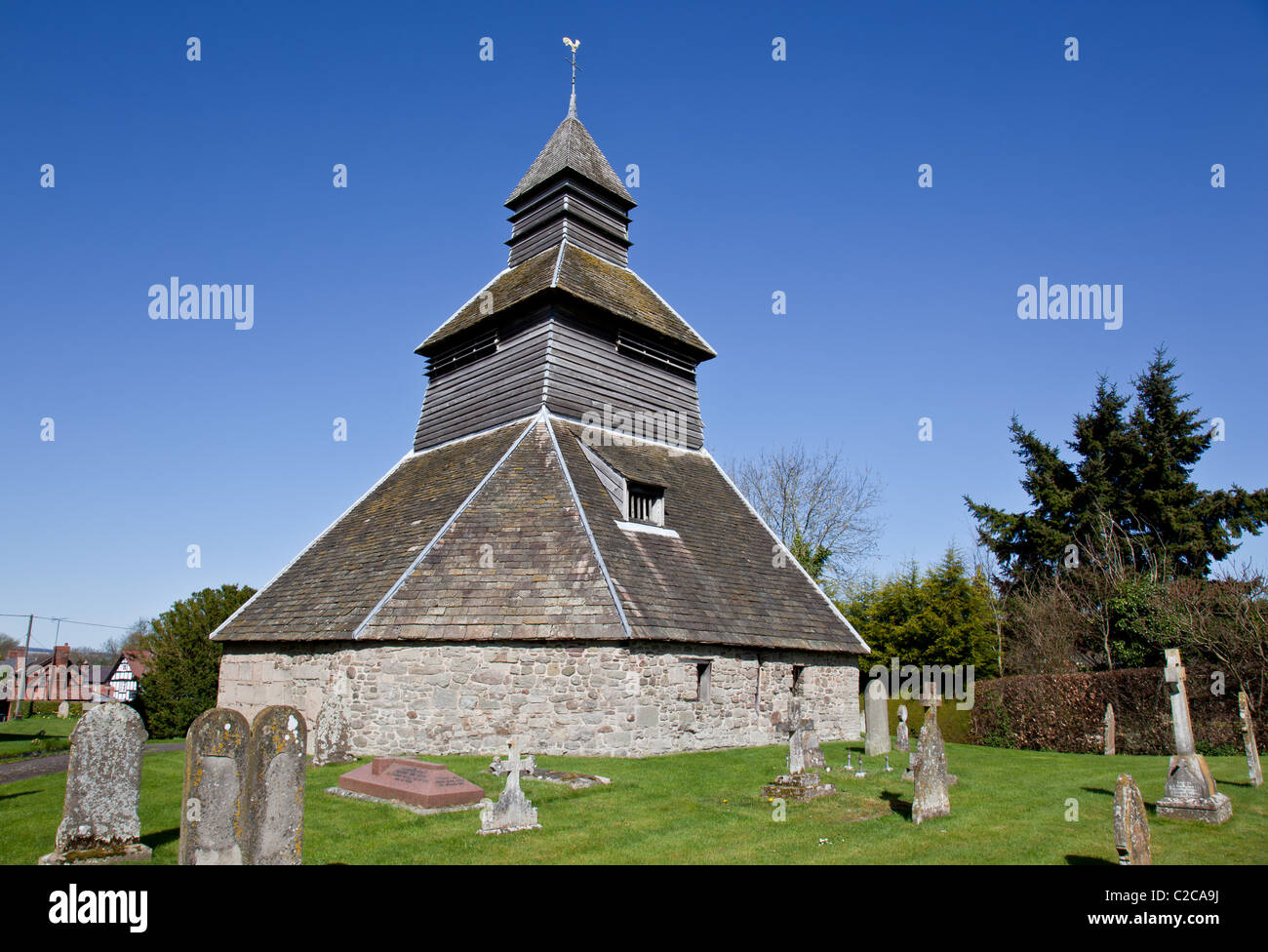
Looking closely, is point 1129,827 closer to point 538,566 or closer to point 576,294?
point 538,566

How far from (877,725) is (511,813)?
10.1 meters

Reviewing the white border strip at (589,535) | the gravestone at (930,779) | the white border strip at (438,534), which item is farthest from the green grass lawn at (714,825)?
the white border strip at (438,534)

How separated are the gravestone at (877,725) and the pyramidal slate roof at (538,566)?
2237 millimetres

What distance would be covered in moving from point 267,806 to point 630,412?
1619 centimetres

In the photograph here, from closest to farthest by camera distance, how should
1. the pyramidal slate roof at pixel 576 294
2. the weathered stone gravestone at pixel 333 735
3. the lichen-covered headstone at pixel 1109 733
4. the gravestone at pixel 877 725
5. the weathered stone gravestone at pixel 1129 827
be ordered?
the weathered stone gravestone at pixel 1129 827
the weathered stone gravestone at pixel 333 735
the gravestone at pixel 877 725
the lichen-covered headstone at pixel 1109 733
the pyramidal slate roof at pixel 576 294

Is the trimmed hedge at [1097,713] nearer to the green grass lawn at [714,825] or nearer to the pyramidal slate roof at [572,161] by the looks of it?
the green grass lawn at [714,825]

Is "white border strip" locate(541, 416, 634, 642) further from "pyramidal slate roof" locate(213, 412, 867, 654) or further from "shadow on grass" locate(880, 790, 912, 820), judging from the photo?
"shadow on grass" locate(880, 790, 912, 820)

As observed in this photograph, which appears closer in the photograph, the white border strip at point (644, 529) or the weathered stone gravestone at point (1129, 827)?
the weathered stone gravestone at point (1129, 827)

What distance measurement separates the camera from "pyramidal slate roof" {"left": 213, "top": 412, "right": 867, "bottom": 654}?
48.7 feet

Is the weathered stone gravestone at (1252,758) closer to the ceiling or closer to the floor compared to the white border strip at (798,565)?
closer to the floor

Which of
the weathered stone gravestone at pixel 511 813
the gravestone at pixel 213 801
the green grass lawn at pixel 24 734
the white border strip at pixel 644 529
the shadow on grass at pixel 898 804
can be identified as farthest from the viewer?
the green grass lawn at pixel 24 734

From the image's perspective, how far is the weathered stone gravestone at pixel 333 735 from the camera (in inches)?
539

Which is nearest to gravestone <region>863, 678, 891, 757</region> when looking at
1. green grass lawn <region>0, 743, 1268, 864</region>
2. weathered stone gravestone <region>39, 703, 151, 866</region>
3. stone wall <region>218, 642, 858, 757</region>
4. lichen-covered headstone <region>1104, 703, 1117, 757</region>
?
green grass lawn <region>0, 743, 1268, 864</region>
